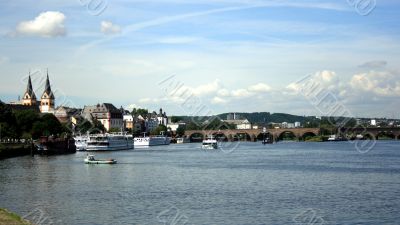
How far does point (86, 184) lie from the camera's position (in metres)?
64.1

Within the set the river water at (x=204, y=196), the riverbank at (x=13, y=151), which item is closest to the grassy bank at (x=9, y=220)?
the river water at (x=204, y=196)

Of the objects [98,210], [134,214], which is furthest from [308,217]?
[98,210]

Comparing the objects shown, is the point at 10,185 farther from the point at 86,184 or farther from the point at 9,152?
the point at 9,152

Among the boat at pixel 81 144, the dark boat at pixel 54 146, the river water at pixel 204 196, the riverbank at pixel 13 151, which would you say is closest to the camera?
the river water at pixel 204 196

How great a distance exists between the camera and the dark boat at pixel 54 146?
5207 inches

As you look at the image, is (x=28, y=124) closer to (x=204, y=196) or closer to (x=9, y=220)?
(x=204, y=196)

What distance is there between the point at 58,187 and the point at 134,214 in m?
19.2

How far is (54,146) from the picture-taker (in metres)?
139

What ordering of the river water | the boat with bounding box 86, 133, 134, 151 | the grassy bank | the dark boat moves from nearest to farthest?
the grassy bank, the river water, the dark boat, the boat with bounding box 86, 133, 134, 151

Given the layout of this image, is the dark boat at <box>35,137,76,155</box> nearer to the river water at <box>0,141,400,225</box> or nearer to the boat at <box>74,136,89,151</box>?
the boat at <box>74,136,89,151</box>

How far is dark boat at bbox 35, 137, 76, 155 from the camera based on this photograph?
132250mm

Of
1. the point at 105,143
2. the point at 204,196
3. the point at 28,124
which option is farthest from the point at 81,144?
the point at 204,196

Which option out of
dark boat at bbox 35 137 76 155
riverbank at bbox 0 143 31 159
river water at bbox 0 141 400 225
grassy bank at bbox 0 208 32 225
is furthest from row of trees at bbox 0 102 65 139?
grassy bank at bbox 0 208 32 225

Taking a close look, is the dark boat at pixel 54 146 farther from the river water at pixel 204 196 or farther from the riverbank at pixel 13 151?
the river water at pixel 204 196
